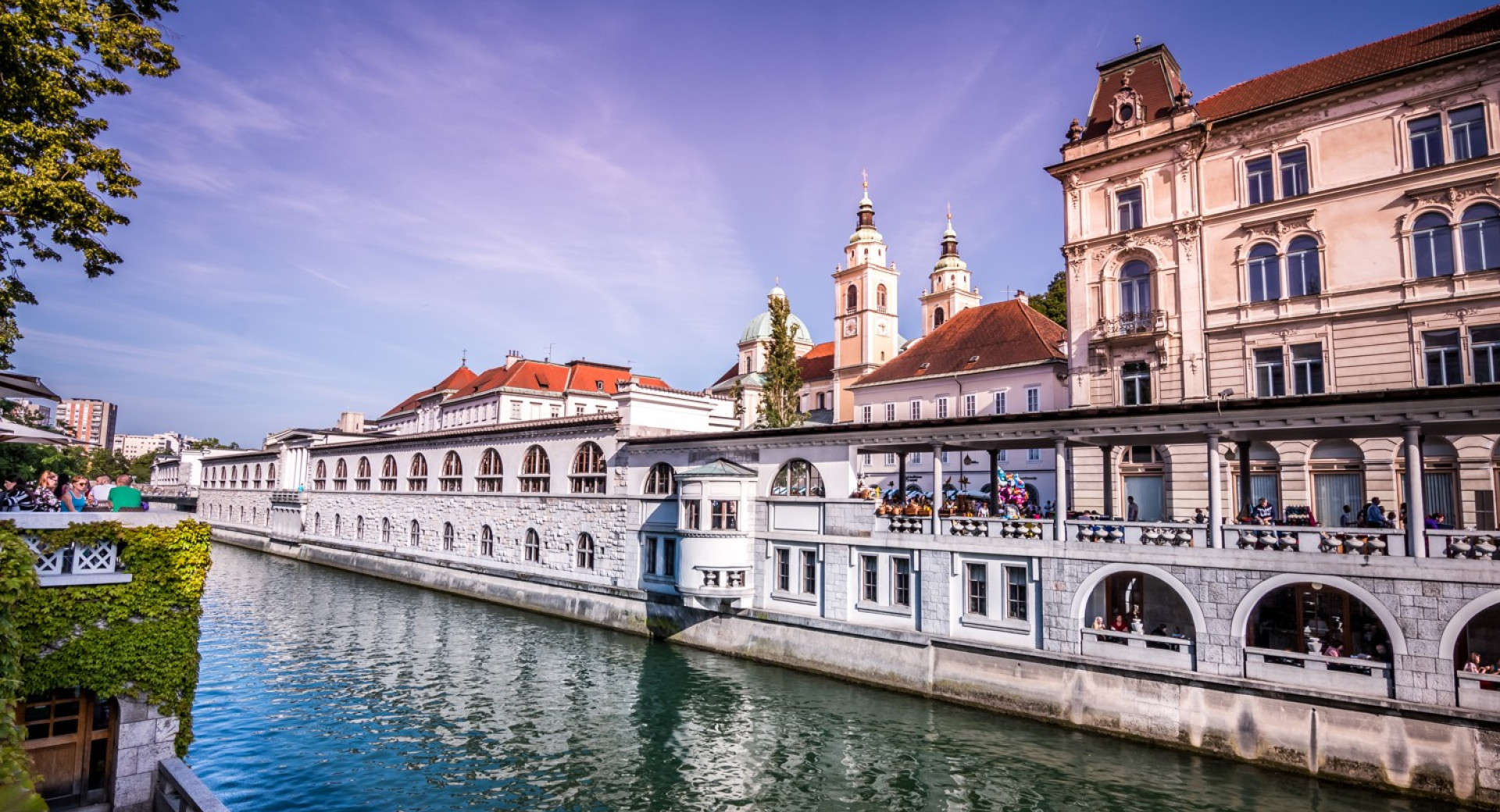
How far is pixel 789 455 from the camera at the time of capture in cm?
2920

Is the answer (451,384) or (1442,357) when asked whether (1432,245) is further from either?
(451,384)

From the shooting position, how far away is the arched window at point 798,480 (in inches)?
1124

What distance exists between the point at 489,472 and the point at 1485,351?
147 ft

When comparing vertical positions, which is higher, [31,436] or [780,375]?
[780,375]

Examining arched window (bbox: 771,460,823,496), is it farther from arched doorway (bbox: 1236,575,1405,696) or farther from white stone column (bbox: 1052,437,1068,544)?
arched doorway (bbox: 1236,575,1405,696)

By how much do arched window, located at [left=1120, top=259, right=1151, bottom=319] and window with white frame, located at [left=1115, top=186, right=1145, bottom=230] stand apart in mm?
1656

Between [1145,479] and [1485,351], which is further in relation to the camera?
[1145,479]

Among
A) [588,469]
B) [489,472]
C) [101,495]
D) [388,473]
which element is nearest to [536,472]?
[588,469]

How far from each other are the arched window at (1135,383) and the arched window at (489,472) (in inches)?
1273

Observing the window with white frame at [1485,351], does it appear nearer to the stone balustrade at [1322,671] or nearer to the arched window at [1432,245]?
the arched window at [1432,245]

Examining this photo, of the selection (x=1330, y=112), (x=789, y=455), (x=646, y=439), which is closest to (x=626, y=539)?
(x=646, y=439)

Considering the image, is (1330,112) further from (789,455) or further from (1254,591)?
(789,455)

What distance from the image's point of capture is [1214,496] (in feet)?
66.1

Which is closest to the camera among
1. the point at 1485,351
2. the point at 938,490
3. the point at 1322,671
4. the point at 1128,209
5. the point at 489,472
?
the point at 1322,671
